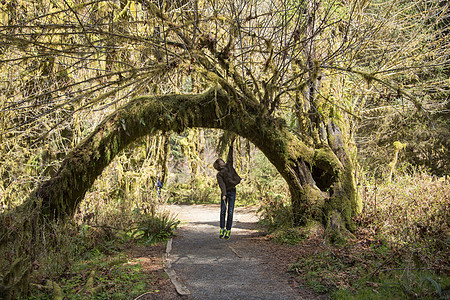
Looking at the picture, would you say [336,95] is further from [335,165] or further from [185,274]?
[185,274]

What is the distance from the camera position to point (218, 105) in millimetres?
7473

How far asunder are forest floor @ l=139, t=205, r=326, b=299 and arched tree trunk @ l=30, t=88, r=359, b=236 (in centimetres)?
116

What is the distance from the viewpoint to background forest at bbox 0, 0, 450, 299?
15.9 ft

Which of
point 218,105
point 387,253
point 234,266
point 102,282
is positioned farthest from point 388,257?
point 218,105

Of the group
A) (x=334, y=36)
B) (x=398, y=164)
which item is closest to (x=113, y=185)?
(x=334, y=36)

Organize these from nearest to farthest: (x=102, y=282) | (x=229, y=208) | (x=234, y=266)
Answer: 1. (x=102, y=282)
2. (x=234, y=266)
3. (x=229, y=208)

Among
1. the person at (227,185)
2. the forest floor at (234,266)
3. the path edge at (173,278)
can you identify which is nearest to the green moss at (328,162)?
the forest floor at (234,266)

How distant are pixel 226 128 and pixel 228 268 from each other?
310 cm

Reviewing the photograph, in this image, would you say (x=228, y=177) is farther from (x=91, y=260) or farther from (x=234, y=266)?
(x=91, y=260)

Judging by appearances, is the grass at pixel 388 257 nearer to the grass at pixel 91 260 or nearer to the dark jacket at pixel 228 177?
the dark jacket at pixel 228 177

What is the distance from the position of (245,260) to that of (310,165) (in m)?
2.74

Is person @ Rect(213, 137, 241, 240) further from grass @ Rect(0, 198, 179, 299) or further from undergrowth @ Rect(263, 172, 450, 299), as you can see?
grass @ Rect(0, 198, 179, 299)

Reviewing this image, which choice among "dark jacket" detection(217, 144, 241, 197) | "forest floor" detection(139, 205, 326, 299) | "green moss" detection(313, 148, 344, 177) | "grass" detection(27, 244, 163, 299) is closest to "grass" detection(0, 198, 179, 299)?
"grass" detection(27, 244, 163, 299)

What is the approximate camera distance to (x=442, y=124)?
14062 millimetres
